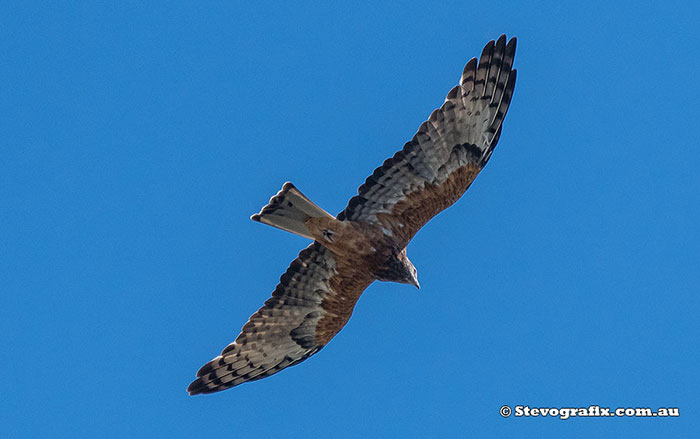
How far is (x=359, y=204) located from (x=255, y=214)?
4.07 ft

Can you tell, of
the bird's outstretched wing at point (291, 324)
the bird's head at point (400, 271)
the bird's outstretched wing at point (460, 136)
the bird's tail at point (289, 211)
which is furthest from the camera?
the bird's outstretched wing at point (291, 324)

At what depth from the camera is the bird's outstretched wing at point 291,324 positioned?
12.5 metres

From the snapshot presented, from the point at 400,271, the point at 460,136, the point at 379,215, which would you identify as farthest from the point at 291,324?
the point at 460,136

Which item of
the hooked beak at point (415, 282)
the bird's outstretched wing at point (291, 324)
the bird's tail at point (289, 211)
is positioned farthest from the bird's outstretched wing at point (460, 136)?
the bird's outstretched wing at point (291, 324)

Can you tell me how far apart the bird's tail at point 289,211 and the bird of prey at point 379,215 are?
1 cm

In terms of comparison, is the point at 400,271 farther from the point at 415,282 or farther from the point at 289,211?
the point at 289,211

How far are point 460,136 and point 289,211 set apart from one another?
2108mm

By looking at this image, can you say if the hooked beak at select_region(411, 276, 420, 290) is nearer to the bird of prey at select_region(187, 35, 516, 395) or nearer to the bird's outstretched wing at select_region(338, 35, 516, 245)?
the bird of prey at select_region(187, 35, 516, 395)

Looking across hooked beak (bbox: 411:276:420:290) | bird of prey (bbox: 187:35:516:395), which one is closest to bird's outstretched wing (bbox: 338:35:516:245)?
bird of prey (bbox: 187:35:516:395)

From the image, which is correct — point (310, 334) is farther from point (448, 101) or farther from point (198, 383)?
point (448, 101)

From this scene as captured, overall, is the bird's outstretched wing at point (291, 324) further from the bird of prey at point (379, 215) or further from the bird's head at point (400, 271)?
the bird's head at point (400, 271)

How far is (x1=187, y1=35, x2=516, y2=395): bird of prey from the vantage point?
1173 cm

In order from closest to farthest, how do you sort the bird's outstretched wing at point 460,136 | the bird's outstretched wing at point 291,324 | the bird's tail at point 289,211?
the bird's tail at point 289,211 → the bird's outstretched wing at point 460,136 → the bird's outstretched wing at point 291,324

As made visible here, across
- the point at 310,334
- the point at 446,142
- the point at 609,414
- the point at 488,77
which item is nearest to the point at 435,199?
the point at 446,142
